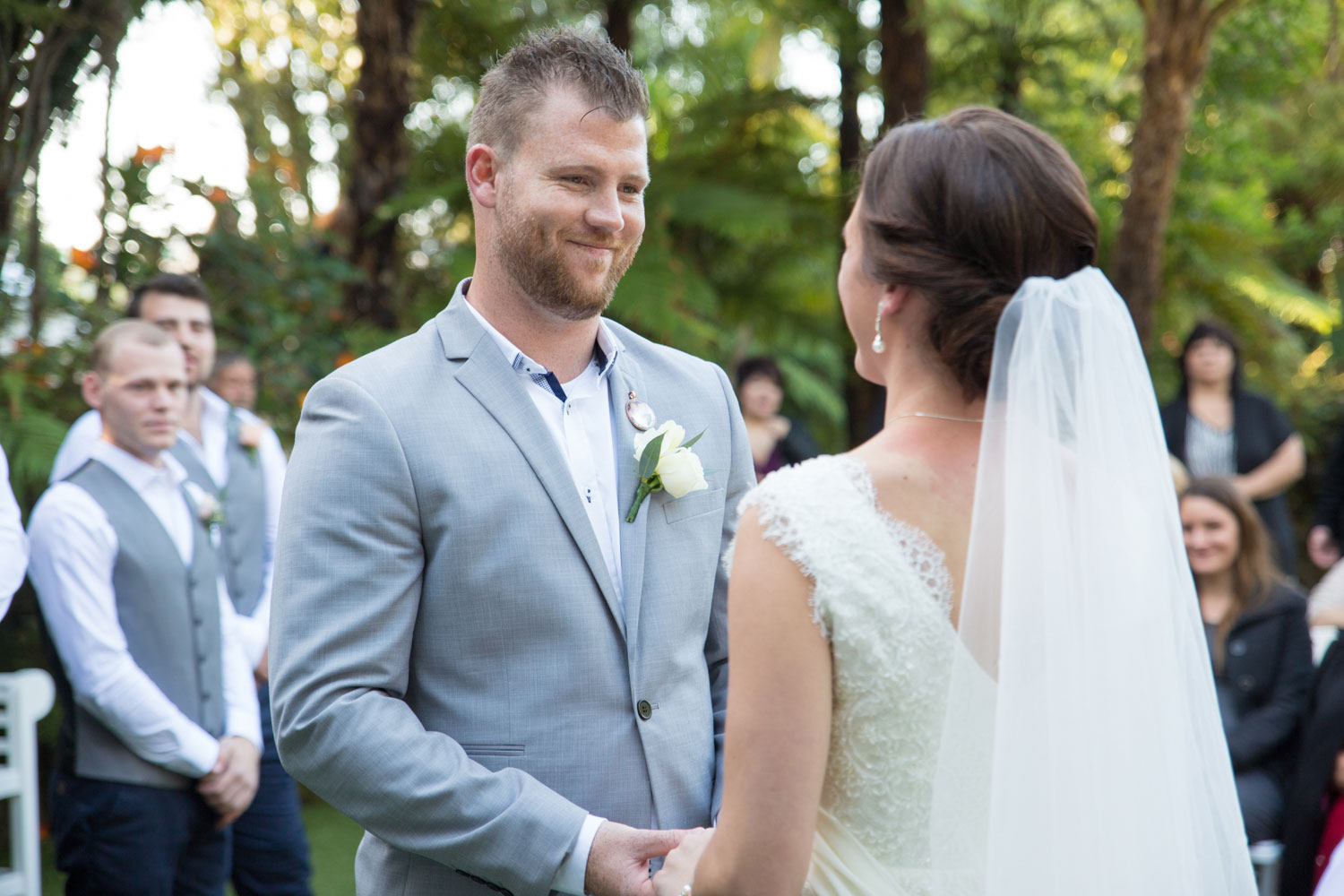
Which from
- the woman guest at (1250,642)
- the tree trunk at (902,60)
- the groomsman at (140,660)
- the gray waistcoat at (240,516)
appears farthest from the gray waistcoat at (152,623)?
the tree trunk at (902,60)

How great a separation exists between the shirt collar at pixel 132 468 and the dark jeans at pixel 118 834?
0.84 meters

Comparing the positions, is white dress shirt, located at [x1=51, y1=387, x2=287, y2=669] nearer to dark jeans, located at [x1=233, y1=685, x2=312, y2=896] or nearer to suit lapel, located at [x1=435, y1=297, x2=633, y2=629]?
dark jeans, located at [x1=233, y1=685, x2=312, y2=896]

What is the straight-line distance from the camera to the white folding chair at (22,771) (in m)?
3.27

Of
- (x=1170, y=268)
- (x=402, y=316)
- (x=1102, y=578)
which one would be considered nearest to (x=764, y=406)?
(x=402, y=316)

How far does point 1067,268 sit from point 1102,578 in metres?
0.46

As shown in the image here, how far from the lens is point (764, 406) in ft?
21.5

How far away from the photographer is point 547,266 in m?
1.96

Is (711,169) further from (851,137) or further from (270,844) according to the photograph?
(270,844)

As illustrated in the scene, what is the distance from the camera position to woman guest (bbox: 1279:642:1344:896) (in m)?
3.62

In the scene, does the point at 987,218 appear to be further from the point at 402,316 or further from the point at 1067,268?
the point at 402,316

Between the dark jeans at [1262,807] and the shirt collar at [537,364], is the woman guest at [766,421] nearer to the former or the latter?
the dark jeans at [1262,807]

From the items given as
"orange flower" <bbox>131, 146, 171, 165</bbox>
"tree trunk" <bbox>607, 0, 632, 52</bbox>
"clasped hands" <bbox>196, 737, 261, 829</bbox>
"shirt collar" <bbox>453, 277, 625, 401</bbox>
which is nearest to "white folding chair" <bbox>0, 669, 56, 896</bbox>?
"clasped hands" <bbox>196, 737, 261, 829</bbox>

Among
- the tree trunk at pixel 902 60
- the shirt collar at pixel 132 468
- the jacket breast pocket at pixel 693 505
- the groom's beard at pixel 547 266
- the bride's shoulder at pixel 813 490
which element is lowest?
the shirt collar at pixel 132 468

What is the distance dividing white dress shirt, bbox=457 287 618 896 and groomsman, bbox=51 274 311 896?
194 centimetres
